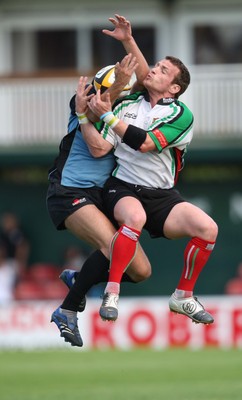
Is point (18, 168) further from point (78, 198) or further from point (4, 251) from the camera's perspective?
point (78, 198)

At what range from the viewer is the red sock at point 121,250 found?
10742 millimetres

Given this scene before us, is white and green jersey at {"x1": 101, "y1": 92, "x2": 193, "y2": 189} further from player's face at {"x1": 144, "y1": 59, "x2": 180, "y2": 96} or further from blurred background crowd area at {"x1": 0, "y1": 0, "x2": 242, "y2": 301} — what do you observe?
blurred background crowd area at {"x1": 0, "y1": 0, "x2": 242, "y2": 301}

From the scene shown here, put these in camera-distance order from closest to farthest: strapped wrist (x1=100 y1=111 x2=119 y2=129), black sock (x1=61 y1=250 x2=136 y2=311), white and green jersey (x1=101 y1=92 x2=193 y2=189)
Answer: strapped wrist (x1=100 y1=111 x2=119 y2=129)
white and green jersey (x1=101 y1=92 x2=193 y2=189)
black sock (x1=61 y1=250 x2=136 y2=311)

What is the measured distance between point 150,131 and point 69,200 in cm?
92

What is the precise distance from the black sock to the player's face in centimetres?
144

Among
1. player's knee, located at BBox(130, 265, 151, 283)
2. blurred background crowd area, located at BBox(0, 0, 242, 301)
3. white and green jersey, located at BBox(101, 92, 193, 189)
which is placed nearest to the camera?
white and green jersey, located at BBox(101, 92, 193, 189)

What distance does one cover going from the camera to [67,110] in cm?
2505

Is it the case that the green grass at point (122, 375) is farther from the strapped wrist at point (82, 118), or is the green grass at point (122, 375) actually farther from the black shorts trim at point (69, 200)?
the strapped wrist at point (82, 118)

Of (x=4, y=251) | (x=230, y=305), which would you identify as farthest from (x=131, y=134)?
(x=4, y=251)

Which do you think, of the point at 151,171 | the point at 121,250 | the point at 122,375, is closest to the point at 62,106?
the point at 122,375

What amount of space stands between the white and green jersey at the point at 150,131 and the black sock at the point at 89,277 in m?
0.74

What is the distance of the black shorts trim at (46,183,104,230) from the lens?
11.1m

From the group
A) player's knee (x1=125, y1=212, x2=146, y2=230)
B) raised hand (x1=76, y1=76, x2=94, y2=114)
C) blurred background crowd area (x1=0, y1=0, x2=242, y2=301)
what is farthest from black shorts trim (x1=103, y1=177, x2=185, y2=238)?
blurred background crowd area (x1=0, y1=0, x2=242, y2=301)

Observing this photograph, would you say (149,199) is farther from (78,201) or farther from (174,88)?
(174,88)
